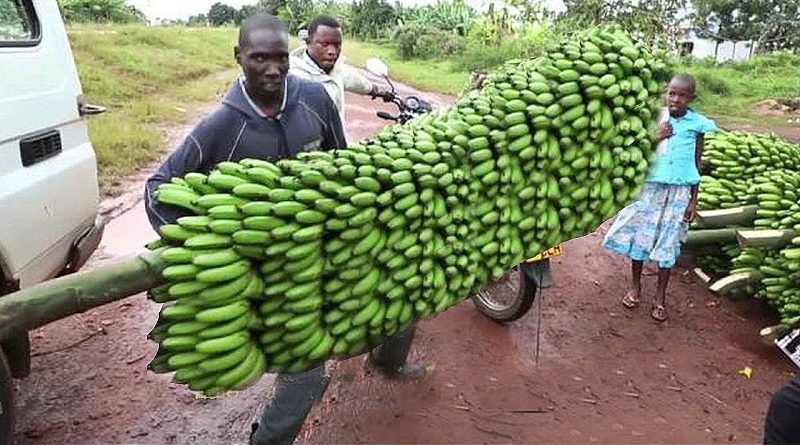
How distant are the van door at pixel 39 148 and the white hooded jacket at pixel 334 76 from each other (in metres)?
1.28

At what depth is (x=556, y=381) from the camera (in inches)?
148

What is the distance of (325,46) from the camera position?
4.29 metres

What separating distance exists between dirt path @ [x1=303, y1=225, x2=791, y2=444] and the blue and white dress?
0.42 meters

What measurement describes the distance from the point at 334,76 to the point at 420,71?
666 inches

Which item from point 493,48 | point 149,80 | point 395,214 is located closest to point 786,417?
point 395,214

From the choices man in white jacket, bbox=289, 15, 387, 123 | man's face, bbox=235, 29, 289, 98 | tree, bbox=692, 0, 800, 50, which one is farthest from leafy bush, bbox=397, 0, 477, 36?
man's face, bbox=235, 29, 289, 98

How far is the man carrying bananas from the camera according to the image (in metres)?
2.54

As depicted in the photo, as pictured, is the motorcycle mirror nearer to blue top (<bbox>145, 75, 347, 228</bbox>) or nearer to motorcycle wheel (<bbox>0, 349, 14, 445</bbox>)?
blue top (<bbox>145, 75, 347, 228</bbox>)

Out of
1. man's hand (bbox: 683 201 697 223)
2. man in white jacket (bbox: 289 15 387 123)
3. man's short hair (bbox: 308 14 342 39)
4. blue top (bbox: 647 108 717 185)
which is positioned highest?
man's short hair (bbox: 308 14 342 39)

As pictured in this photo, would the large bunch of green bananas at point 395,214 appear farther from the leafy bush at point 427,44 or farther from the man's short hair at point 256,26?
the leafy bush at point 427,44

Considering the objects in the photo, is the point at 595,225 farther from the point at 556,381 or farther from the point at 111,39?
the point at 111,39

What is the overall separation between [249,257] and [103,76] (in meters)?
13.4

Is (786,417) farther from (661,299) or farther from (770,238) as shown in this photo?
(661,299)

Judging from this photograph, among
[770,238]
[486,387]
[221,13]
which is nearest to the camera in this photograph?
[486,387]
